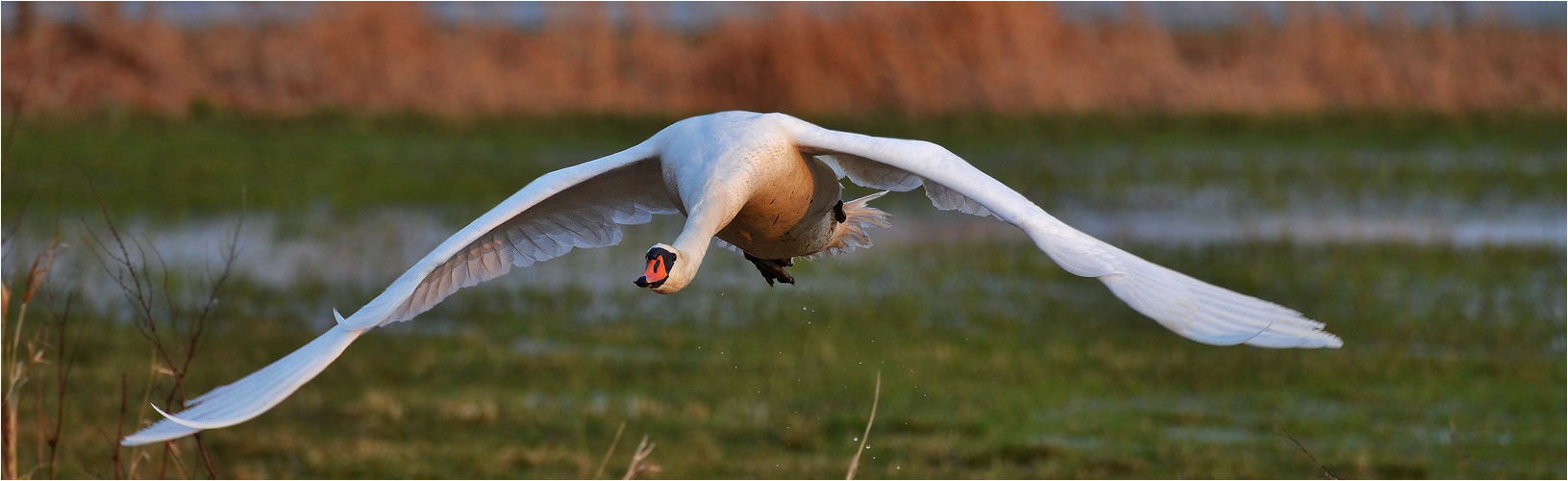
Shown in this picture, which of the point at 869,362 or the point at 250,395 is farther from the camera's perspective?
the point at 869,362

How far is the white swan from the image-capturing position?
392 cm

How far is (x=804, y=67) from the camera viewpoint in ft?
72.4

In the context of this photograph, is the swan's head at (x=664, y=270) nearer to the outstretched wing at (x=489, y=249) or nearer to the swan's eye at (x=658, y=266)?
the swan's eye at (x=658, y=266)

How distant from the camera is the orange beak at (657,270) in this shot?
4273mm

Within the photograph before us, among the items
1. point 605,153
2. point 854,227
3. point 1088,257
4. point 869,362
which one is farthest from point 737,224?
point 605,153

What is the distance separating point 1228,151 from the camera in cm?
1886

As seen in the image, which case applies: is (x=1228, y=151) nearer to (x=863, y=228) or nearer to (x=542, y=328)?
(x=542, y=328)

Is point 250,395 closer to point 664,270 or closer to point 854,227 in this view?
point 664,270

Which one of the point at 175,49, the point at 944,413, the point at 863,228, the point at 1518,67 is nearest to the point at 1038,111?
the point at 1518,67

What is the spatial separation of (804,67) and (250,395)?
1800cm

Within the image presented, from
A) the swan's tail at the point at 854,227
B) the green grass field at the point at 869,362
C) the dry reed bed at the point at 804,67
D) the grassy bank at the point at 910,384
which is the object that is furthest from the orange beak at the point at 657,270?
the dry reed bed at the point at 804,67

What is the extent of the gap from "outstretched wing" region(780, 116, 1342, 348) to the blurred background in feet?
3.81

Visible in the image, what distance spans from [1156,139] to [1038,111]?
1.95 metres

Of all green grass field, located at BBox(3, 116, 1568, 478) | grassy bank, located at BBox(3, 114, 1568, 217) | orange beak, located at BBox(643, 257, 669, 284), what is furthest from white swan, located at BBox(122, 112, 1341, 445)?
grassy bank, located at BBox(3, 114, 1568, 217)
